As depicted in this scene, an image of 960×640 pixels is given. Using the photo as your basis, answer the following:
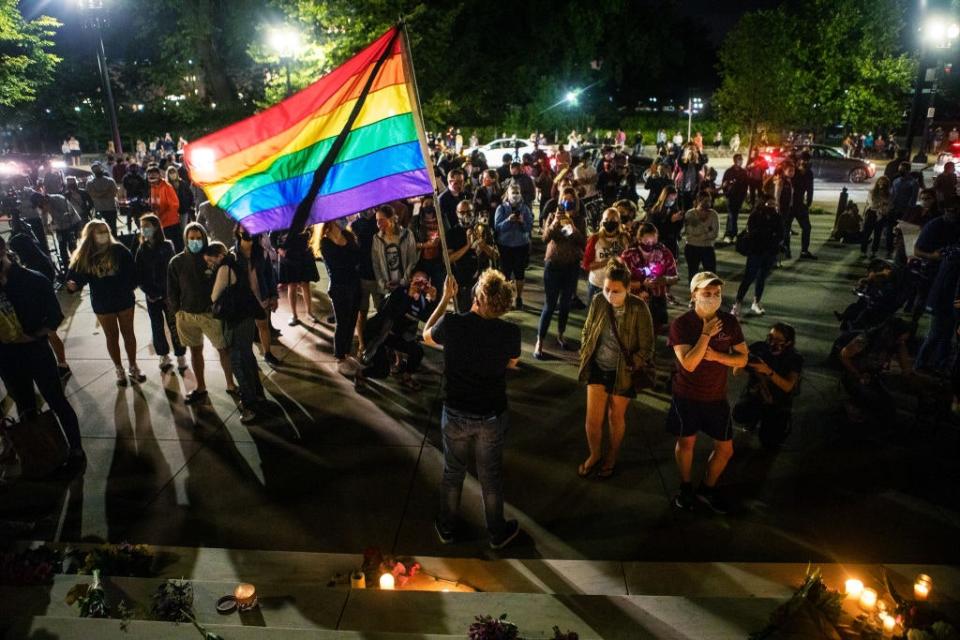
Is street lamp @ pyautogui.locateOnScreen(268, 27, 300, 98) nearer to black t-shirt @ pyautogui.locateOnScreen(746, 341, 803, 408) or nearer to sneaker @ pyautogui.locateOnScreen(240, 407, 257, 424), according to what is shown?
sneaker @ pyautogui.locateOnScreen(240, 407, 257, 424)

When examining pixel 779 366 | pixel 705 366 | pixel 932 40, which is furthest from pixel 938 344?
pixel 932 40

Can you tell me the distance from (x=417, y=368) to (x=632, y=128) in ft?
145

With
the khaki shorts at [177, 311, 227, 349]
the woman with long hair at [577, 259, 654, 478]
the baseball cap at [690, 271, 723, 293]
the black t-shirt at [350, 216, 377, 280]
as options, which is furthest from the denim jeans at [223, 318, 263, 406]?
the baseball cap at [690, 271, 723, 293]

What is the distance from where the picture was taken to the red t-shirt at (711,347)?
446 centimetres

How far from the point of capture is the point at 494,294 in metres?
4.05

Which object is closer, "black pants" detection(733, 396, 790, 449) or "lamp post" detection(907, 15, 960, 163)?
"black pants" detection(733, 396, 790, 449)

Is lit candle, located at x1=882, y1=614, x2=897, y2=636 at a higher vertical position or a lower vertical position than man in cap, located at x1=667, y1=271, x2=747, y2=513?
lower

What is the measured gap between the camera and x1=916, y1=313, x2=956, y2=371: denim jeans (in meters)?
7.12

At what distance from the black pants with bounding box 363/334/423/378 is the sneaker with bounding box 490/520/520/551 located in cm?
282

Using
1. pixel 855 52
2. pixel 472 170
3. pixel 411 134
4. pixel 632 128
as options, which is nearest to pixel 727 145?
pixel 632 128

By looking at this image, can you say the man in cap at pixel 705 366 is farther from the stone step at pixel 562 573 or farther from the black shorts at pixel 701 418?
the stone step at pixel 562 573

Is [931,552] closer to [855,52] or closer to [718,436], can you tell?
[718,436]

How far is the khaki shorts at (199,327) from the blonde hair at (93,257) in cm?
89

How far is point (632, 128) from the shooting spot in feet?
156
